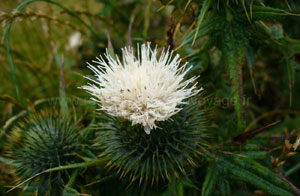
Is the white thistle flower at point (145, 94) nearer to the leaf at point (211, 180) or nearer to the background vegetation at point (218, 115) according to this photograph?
the background vegetation at point (218, 115)

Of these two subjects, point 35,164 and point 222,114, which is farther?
point 222,114

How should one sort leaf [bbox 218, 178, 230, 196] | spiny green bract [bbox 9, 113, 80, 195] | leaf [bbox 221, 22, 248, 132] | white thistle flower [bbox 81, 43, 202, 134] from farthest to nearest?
spiny green bract [bbox 9, 113, 80, 195] → leaf [bbox 218, 178, 230, 196] → leaf [bbox 221, 22, 248, 132] → white thistle flower [bbox 81, 43, 202, 134]

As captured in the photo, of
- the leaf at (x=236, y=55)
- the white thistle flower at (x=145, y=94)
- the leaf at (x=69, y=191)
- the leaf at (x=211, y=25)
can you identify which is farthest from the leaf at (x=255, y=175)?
the leaf at (x=69, y=191)

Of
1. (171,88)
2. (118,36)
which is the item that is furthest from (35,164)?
(118,36)

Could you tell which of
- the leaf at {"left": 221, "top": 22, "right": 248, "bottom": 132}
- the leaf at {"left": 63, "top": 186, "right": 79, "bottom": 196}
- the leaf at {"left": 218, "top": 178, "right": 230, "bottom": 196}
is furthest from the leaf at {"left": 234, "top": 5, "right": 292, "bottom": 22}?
the leaf at {"left": 63, "top": 186, "right": 79, "bottom": 196}

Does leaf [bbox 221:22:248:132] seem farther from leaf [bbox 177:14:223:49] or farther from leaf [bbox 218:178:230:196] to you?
leaf [bbox 218:178:230:196]

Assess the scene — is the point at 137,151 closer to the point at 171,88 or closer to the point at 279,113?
the point at 171,88
